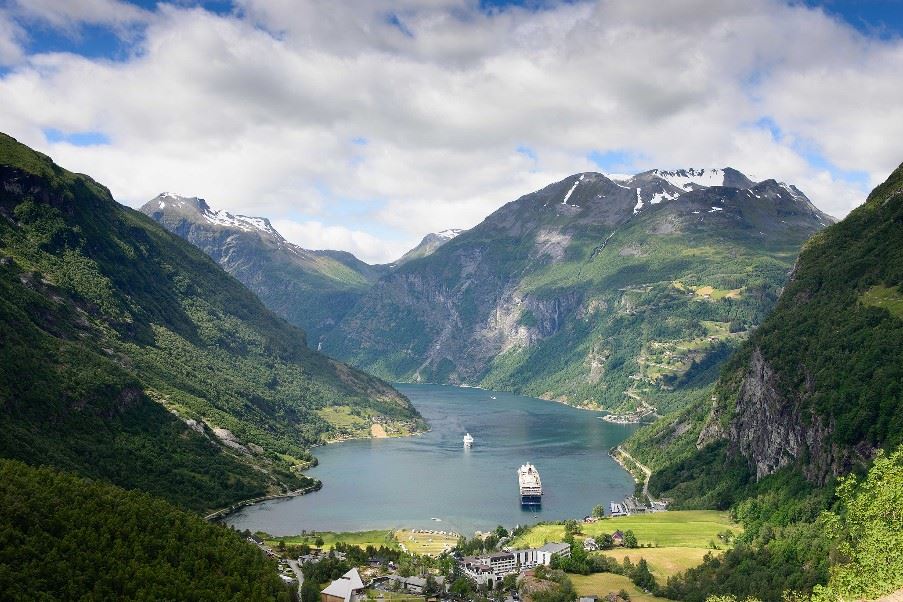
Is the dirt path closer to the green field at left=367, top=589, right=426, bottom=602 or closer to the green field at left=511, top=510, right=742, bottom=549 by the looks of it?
the green field at left=511, top=510, right=742, bottom=549

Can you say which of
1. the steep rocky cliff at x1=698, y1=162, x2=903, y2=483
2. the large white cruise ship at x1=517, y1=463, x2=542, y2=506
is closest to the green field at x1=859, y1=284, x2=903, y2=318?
the steep rocky cliff at x1=698, y1=162, x2=903, y2=483

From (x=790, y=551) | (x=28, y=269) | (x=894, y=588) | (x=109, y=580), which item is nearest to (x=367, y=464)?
(x=28, y=269)

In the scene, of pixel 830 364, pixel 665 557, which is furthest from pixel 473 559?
pixel 830 364

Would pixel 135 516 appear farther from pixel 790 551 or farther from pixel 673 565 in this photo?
pixel 790 551

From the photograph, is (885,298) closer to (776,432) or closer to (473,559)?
(776,432)

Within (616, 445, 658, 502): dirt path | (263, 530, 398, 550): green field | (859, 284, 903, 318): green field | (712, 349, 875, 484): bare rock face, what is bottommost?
(263, 530, 398, 550): green field

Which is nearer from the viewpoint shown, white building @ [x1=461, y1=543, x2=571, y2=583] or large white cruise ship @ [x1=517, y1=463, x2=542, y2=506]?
white building @ [x1=461, y1=543, x2=571, y2=583]
